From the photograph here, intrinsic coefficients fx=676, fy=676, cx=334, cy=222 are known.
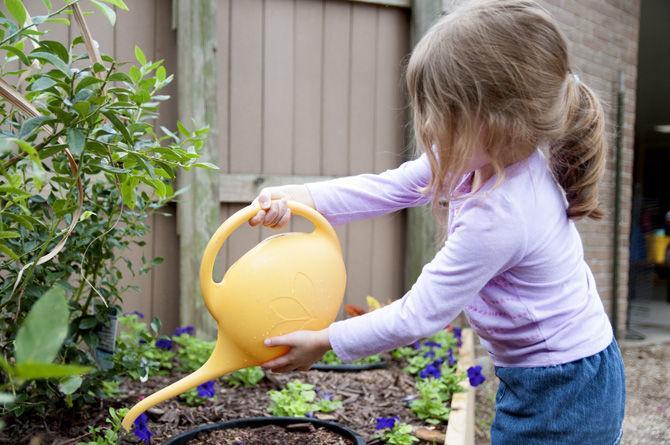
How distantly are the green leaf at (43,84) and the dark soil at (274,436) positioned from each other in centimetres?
99

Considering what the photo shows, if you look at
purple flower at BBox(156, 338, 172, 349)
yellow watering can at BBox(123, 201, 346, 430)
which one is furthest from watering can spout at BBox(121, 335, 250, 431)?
purple flower at BBox(156, 338, 172, 349)

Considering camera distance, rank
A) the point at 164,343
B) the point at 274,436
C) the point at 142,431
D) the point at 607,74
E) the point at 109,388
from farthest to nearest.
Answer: the point at 607,74 < the point at 164,343 < the point at 109,388 < the point at 274,436 < the point at 142,431

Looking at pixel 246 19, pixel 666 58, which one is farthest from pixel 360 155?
pixel 666 58

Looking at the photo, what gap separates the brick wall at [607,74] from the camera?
4.48 meters

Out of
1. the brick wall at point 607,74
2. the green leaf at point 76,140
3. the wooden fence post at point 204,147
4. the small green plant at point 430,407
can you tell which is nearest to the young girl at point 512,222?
the green leaf at point 76,140

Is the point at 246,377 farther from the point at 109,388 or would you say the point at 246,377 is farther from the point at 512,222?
the point at 512,222

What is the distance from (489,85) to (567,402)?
0.70 meters

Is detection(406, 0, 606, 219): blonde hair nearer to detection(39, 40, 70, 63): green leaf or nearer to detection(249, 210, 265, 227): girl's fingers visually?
detection(249, 210, 265, 227): girl's fingers

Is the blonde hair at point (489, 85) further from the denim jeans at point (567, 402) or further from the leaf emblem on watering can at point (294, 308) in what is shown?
the denim jeans at point (567, 402)

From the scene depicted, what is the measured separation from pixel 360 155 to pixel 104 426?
2.05 meters

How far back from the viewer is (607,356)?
150 cm

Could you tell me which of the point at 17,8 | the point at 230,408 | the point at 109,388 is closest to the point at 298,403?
the point at 230,408

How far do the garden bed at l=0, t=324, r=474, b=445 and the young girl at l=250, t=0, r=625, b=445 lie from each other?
0.48 meters

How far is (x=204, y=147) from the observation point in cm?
289
